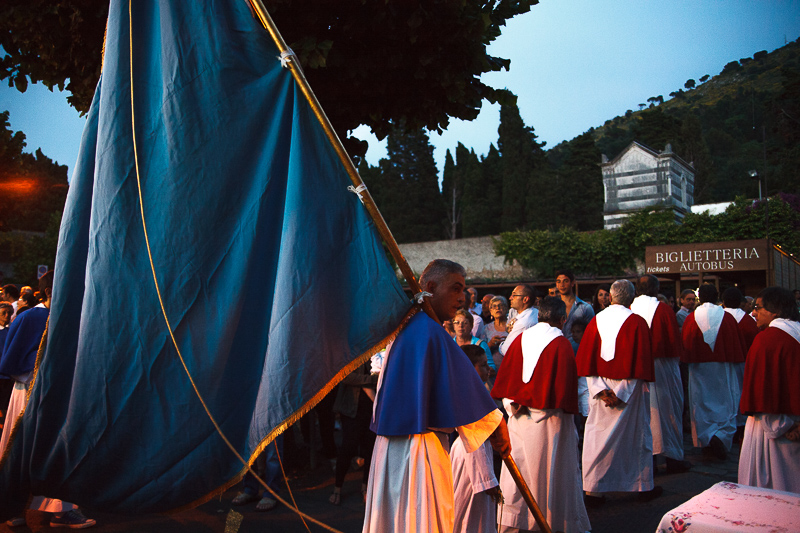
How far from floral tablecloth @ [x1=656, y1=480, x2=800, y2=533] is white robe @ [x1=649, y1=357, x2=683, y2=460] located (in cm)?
470

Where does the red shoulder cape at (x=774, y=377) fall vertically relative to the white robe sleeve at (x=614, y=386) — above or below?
above

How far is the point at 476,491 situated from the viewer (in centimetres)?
352

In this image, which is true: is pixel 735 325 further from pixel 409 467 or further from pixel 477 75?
pixel 409 467

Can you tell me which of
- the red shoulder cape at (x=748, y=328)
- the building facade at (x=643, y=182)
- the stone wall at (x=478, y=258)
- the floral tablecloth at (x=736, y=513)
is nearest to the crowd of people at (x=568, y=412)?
the red shoulder cape at (x=748, y=328)

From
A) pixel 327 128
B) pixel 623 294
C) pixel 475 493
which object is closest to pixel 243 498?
pixel 475 493

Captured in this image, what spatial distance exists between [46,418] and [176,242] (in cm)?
102

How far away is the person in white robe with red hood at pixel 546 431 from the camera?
4953 mm

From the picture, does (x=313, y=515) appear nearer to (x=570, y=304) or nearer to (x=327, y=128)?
(x=327, y=128)

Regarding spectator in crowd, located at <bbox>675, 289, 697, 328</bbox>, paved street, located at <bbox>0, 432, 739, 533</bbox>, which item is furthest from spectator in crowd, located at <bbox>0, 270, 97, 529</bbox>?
spectator in crowd, located at <bbox>675, 289, 697, 328</bbox>

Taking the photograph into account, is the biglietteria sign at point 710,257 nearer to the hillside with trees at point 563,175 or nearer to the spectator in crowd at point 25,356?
the hillside with trees at point 563,175

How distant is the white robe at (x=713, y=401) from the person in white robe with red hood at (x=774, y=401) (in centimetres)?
371

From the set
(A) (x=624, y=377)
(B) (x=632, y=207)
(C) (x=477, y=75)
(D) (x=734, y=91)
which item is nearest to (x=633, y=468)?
(A) (x=624, y=377)

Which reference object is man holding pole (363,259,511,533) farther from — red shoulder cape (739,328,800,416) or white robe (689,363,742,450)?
white robe (689,363,742,450)

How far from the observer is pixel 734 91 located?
112m
